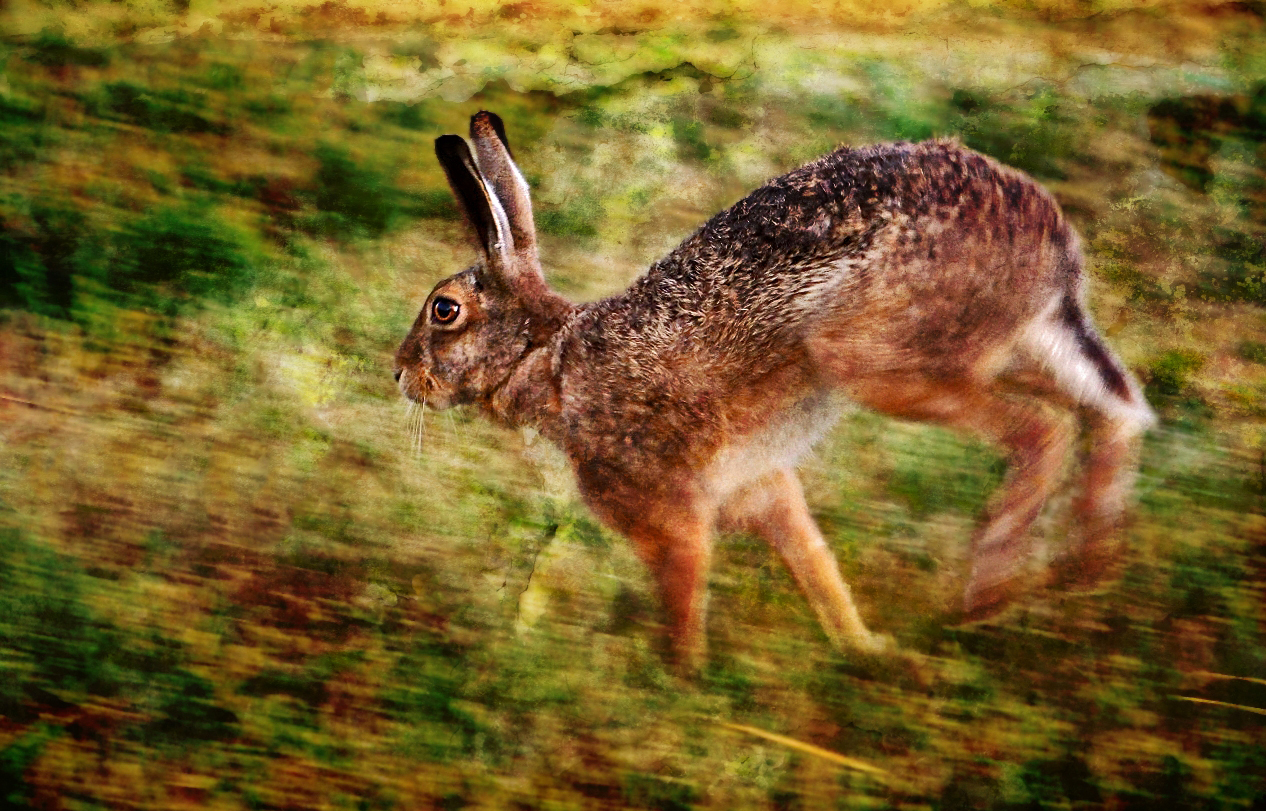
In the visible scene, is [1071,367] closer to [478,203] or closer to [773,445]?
[773,445]

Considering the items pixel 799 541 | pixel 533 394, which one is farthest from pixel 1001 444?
pixel 533 394

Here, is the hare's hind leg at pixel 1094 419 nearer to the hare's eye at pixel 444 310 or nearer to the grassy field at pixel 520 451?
the grassy field at pixel 520 451

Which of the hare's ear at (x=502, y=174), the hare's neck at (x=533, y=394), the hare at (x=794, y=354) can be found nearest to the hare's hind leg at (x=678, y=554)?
the hare at (x=794, y=354)

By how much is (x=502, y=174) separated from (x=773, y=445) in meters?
1.01

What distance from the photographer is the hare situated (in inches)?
94.3

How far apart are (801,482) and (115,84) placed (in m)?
2.61

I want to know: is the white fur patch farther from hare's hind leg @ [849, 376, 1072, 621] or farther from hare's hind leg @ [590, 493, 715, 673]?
hare's hind leg @ [590, 493, 715, 673]

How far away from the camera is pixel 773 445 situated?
2693 mm

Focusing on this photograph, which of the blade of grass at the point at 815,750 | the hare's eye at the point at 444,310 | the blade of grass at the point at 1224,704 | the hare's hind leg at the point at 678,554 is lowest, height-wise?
the blade of grass at the point at 815,750

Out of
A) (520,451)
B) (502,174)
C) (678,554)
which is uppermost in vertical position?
(502,174)

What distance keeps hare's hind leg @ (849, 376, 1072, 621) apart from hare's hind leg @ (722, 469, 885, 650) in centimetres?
31

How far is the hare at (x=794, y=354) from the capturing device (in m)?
2.40

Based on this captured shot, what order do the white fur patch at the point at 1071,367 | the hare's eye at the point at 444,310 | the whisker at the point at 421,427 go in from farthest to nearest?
the whisker at the point at 421,427, the hare's eye at the point at 444,310, the white fur patch at the point at 1071,367

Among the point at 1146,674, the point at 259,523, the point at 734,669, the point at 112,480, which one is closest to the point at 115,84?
the point at 112,480
